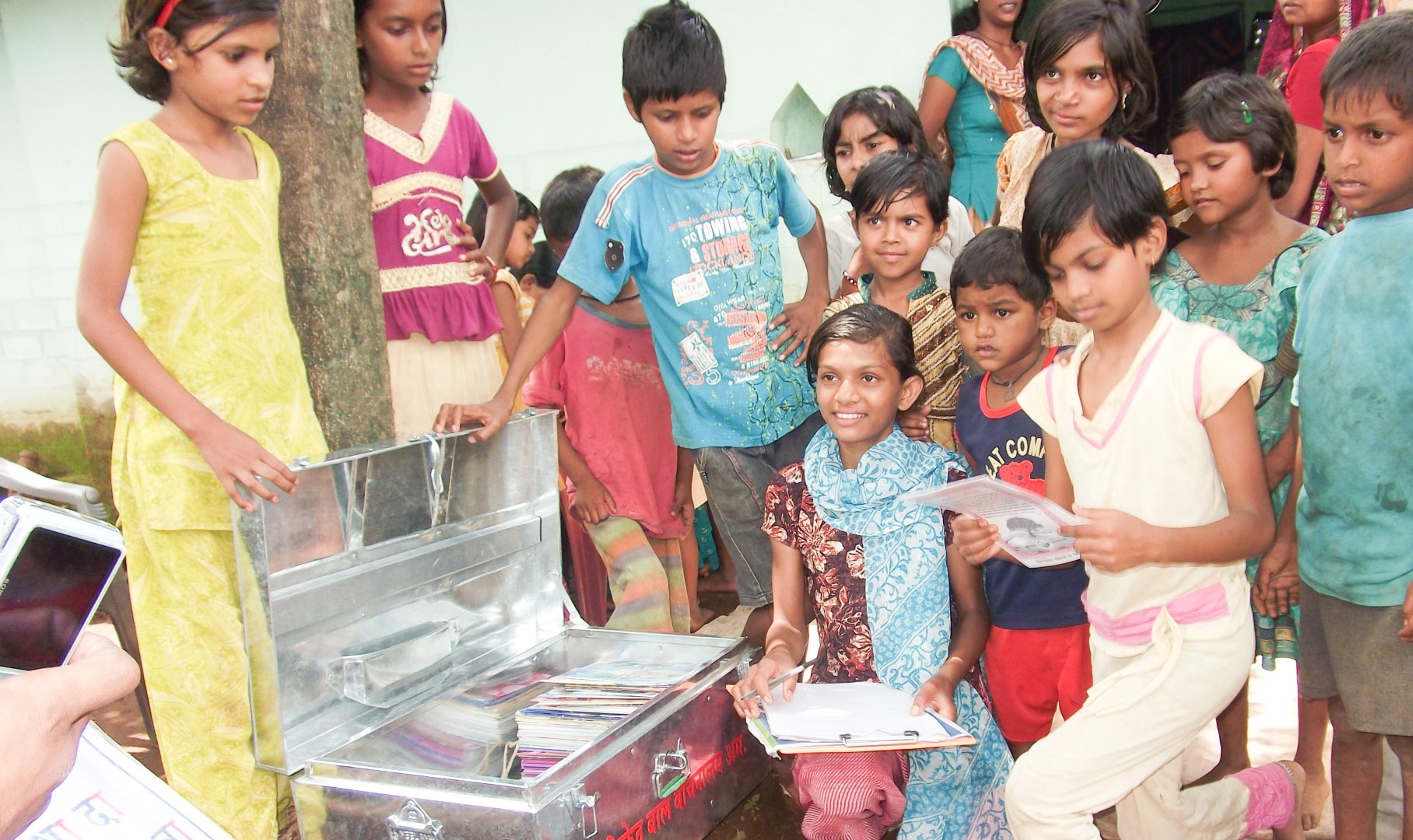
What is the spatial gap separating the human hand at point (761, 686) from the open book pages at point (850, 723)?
0.02 m

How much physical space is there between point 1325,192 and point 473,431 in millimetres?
2451

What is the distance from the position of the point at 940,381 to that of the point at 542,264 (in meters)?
1.71

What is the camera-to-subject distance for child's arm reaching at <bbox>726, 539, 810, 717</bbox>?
225 centimetres

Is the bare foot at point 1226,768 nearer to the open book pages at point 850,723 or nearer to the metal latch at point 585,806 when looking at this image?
the open book pages at point 850,723

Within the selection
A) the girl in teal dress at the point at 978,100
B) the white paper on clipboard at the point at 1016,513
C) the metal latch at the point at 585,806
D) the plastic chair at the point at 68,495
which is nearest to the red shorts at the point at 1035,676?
the white paper on clipboard at the point at 1016,513

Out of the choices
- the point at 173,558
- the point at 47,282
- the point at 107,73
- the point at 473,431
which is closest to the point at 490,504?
the point at 473,431

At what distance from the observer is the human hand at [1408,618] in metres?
1.84

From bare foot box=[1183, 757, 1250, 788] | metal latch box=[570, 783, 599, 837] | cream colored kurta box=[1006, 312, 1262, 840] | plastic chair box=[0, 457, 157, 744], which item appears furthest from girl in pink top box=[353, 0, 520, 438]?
bare foot box=[1183, 757, 1250, 788]

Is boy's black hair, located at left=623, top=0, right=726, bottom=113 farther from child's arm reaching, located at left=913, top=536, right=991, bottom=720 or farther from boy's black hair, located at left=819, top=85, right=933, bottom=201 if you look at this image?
child's arm reaching, located at left=913, top=536, right=991, bottom=720

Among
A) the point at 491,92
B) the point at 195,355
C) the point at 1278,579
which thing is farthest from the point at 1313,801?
the point at 491,92

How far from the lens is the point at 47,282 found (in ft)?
21.9

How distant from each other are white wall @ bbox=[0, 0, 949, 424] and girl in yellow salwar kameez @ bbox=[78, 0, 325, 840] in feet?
6.45

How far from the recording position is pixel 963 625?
237cm

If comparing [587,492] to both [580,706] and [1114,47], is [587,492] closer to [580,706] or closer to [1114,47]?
[580,706]
